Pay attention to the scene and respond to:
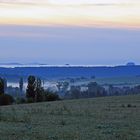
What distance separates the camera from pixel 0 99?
74.8m

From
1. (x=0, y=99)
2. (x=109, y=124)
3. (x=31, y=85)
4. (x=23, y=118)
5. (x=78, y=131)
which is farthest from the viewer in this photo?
(x=31, y=85)

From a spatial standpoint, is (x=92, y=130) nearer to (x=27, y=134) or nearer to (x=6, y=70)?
(x=27, y=134)

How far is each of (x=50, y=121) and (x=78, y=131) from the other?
15.5 ft

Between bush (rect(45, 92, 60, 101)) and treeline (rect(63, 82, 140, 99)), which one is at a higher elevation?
treeline (rect(63, 82, 140, 99))

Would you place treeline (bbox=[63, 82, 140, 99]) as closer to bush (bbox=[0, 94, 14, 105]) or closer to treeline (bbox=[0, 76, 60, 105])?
treeline (bbox=[0, 76, 60, 105])

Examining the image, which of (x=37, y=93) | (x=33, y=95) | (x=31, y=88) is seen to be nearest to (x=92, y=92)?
(x=31, y=88)

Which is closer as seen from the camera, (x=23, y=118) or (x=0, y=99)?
(x=23, y=118)

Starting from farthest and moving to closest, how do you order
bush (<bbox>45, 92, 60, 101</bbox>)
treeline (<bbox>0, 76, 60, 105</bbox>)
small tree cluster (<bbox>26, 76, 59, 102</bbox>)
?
1. small tree cluster (<bbox>26, 76, 59, 102</bbox>)
2. bush (<bbox>45, 92, 60, 101</bbox>)
3. treeline (<bbox>0, 76, 60, 105</bbox>)

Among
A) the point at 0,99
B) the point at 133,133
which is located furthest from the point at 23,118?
the point at 0,99

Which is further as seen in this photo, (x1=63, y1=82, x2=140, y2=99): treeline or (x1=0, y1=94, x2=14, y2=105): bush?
(x1=63, y1=82, x2=140, y2=99): treeline

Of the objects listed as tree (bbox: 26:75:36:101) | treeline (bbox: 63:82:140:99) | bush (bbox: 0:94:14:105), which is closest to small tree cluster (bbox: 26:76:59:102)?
tree (bbox: 26:75:36:101)

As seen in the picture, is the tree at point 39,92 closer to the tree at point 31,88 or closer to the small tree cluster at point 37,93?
the small tree cluster at point 37,93

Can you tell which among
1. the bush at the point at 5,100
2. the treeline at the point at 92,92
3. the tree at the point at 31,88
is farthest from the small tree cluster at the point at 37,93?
the treeline at the point at 92,92

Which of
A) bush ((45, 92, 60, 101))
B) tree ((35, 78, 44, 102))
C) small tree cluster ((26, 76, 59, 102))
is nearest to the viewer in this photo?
bush ((45, 92, 60, 101))
